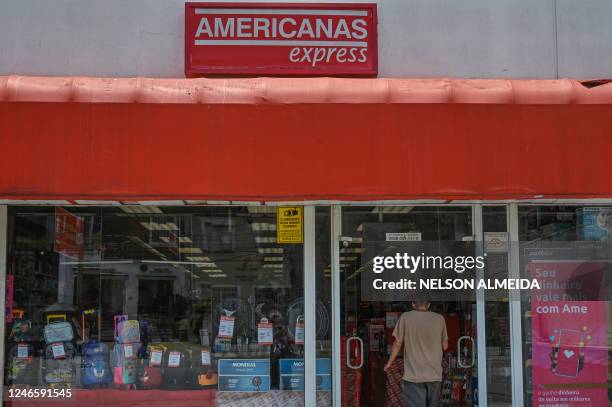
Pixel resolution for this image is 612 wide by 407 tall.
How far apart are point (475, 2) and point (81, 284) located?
480cm

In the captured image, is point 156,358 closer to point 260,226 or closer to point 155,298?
point 155,298

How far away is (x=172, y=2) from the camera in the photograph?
6840 millimetres

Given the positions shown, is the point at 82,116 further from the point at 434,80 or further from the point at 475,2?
the point at 475,2

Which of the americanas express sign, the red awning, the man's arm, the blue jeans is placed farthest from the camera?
the man's arm

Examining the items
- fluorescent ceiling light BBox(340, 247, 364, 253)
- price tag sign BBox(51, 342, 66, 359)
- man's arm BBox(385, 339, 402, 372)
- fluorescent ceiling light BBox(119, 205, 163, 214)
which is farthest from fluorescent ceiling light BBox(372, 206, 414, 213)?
price tag sign BBox(51, 342, 66, 359)

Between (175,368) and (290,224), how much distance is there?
182 centimetres

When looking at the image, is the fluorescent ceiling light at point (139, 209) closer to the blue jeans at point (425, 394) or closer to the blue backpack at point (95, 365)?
the blue backpack at point (95, 365)

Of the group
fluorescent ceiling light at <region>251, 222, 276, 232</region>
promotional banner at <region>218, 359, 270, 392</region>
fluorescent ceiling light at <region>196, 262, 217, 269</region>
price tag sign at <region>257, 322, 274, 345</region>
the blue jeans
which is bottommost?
the blue jeans

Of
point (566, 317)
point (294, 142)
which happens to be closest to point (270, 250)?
point (294, 142)

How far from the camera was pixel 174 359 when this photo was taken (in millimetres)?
6879

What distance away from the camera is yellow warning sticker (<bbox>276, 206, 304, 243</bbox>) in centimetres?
687

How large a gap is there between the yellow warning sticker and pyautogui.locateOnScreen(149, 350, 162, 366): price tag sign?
63.7 inches

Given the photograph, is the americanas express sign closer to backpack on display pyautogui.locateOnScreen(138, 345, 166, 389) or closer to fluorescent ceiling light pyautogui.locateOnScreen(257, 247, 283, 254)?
fluorescent ceiling light pyautogui.locateOnScreen(257, 247, 283, 254)

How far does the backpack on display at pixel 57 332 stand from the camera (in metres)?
6.88
